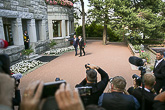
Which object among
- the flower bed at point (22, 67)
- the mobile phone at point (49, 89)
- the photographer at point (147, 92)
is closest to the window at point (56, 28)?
the flower bed at point (22, 67)

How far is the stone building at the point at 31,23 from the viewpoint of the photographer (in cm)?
937

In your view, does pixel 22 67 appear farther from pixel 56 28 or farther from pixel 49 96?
pixel 49 96

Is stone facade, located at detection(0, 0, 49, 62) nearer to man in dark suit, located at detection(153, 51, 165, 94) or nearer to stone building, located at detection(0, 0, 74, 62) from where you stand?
stone building, located at detection(0, 0, 74, 62)

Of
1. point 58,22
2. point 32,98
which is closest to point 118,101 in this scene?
point 32,98

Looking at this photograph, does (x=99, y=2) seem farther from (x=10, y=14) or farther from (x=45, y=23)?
(x=10, y=14)

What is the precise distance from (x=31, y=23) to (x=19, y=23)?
167 centimetres

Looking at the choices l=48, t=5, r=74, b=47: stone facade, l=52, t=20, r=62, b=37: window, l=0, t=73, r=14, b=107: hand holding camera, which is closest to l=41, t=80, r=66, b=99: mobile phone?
l=0, t=73, r=14, b=107: hand holding camera

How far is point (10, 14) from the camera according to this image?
919 cm

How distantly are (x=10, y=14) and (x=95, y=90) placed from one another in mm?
8517

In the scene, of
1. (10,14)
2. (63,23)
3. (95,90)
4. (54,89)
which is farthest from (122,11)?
(54,89)

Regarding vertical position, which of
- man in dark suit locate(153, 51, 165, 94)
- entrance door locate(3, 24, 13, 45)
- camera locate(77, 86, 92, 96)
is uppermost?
entrance door locate(3, 24, 13, 45)

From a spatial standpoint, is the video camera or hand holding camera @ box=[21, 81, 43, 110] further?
the video camera

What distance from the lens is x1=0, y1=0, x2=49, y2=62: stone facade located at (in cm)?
904

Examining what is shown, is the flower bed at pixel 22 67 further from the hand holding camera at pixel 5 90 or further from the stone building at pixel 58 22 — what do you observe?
the hand holding camera at pixel 5 90
